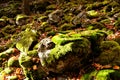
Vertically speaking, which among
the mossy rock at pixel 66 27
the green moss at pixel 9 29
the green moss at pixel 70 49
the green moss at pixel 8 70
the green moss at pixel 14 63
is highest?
the green moss at pixel 70 49

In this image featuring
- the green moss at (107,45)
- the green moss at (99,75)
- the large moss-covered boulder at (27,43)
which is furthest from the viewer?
the large moss-covered boulder at (27,43)

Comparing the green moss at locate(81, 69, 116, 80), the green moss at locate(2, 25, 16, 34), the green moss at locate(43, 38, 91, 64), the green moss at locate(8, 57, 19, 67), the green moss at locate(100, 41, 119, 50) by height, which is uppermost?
the green moss at locate(43, 38, 91, 64)

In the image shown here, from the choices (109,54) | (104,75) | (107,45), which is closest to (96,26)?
(107,45)

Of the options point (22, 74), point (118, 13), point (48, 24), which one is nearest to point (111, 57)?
point (22, 74)

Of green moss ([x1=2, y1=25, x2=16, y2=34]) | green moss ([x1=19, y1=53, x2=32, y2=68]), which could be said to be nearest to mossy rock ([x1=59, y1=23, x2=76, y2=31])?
green moss ([x1=2, y1=25, x2=16, y2=34])

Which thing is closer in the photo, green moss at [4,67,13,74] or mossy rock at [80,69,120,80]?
mossy rock at [80,69,120,80]

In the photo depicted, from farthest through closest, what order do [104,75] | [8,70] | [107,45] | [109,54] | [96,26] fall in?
[96,26] < [8,70] < [107,45] < [109,54] < [104,75]

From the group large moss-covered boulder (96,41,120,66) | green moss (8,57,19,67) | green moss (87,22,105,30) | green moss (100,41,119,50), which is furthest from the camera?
green moss (87,22,105,30)

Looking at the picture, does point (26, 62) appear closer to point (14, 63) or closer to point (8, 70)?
point (14, 63)

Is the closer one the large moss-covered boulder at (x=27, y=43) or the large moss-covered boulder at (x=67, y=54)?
the large moss-covered boulder at (x=67, y=54)

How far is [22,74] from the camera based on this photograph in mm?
9734

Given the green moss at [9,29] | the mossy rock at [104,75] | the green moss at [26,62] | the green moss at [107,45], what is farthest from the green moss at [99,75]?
the green moss at [9,29]

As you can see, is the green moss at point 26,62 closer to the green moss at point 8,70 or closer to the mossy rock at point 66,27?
the green moss at point 8,70

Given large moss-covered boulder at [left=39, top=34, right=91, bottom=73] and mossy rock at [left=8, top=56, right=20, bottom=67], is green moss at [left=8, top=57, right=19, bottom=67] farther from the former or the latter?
large moss-covered boulder at [left=39, top=34, right=91, bottom=73]
